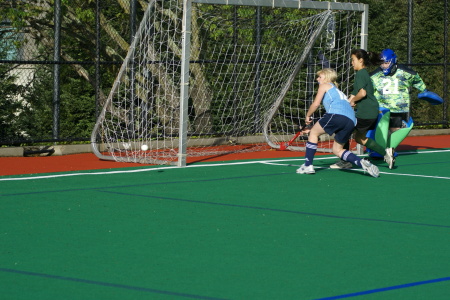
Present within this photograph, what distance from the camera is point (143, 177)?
1222 centimetres

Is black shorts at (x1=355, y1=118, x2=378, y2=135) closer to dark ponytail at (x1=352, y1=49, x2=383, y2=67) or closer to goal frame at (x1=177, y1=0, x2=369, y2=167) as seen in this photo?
dark ponytail at (x1=352, y1=49, x2=383, y2=67)

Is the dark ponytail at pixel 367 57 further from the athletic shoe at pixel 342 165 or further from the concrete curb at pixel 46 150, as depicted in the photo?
the concrete curb at pixel 46 150

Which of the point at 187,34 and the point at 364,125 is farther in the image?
the point at 187,34

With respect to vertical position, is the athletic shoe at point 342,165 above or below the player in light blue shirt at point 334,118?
below

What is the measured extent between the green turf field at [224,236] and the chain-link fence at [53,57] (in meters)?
4.75

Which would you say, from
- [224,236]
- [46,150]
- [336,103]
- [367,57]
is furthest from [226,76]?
[224,236]

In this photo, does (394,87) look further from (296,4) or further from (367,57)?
(296,4)

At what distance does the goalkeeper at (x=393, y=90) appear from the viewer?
46.0ft

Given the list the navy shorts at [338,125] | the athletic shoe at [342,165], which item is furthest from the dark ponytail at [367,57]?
the athletic shoe at [342,165]

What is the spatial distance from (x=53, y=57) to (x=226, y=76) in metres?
3.24

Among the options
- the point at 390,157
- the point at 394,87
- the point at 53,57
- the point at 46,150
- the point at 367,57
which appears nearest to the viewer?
the point at 367,57

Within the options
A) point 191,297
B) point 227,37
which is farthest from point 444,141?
point 191,297

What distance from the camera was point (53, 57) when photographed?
16.8 m

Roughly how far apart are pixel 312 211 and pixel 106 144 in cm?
693
